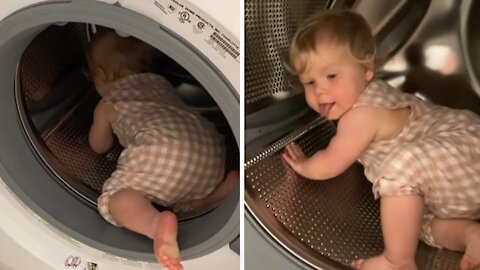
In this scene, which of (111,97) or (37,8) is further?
(111,97)

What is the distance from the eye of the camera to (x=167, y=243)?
0.97m

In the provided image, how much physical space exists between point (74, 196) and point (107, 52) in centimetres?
23

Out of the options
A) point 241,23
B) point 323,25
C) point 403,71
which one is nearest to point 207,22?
point 241,23

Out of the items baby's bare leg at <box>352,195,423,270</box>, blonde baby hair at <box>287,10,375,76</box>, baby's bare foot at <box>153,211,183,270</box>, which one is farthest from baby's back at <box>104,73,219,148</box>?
baby's bare leg at <box>352,195,423,270</box>

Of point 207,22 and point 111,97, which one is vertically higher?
point 207,22

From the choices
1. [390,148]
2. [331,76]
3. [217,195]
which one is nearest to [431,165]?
[390,148]

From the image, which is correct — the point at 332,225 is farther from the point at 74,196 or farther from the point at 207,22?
the point at 74,196

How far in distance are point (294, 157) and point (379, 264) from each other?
0.17 metres

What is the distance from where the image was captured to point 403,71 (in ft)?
3.56

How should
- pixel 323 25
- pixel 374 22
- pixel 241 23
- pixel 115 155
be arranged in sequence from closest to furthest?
pixel 241 23
pixel 323 25
pixel 374 22
pixel 115 155

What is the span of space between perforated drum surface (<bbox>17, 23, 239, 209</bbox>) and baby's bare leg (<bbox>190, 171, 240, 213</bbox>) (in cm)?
3

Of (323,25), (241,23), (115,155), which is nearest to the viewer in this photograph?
(241,23)

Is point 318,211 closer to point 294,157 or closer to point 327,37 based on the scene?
point 294,157

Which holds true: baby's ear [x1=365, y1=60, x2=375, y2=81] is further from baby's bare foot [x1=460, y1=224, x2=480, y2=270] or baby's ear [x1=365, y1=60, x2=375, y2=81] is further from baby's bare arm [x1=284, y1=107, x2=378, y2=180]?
baby's bare foot [x1=460, y1=224, x2=480, y2=270]
